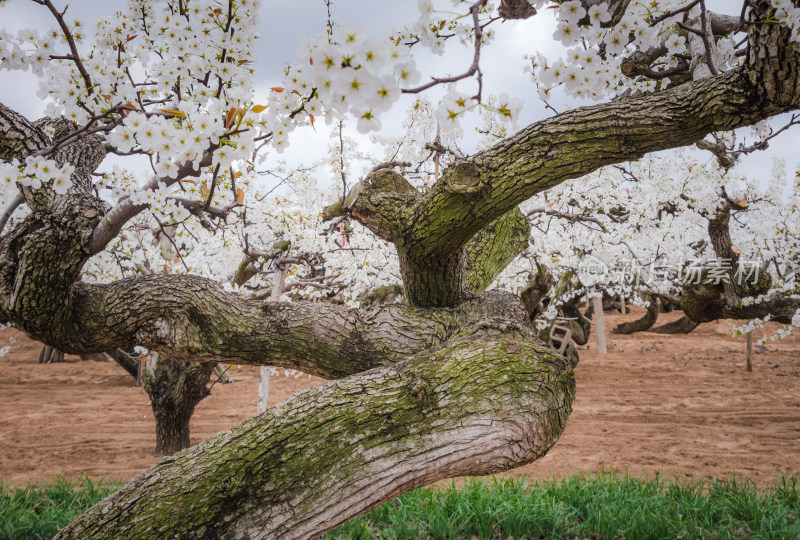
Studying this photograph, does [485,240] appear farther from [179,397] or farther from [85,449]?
[85,449]

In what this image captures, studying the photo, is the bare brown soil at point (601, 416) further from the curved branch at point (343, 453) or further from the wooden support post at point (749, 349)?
the curved branch at point (343, 453)

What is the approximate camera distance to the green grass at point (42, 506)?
3508 mm

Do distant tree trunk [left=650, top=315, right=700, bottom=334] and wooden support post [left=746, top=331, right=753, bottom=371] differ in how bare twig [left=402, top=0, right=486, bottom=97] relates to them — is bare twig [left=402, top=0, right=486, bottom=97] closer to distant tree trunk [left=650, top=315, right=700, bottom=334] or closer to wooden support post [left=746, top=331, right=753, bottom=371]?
wooden support post [left=746, top=331, right=753, bottom=371]

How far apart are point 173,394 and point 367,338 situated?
3.77 meters

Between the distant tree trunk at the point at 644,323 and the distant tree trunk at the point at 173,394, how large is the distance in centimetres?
1225

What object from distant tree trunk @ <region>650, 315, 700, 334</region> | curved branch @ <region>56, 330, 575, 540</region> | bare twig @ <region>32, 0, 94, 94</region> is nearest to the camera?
curved branch @ <region>56, 330, 575, 540</region>

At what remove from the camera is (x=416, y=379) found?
1825 millimetres

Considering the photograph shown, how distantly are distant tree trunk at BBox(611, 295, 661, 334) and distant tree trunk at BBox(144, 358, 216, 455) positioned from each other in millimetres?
12255

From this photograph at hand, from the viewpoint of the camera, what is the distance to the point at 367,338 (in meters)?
2.41

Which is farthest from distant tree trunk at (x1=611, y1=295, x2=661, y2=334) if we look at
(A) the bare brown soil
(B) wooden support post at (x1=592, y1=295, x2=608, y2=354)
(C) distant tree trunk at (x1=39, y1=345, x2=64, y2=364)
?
(C) distant tree trunk at (x1=39, y1=345, x2=64, y2=364)

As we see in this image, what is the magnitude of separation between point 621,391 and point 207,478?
336 inches

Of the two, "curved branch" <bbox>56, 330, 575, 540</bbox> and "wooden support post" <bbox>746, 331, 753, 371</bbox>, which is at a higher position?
"curved branch" <bbox>56, 330, 575, 540</bbox>

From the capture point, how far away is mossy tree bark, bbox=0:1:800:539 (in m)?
1.66

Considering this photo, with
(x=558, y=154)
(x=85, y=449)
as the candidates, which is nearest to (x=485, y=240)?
(x=558, y=154)
